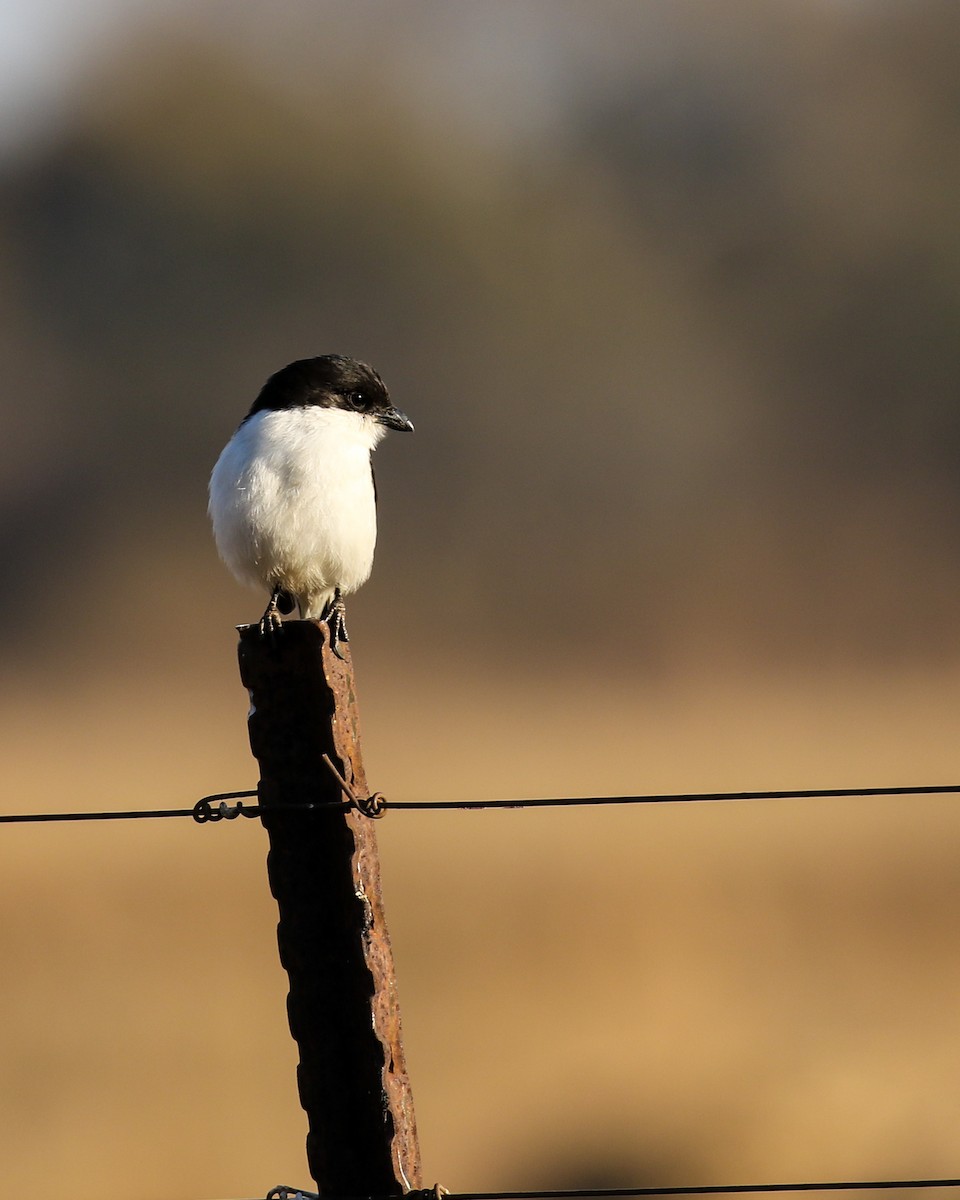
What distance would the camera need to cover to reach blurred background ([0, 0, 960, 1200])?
10.1m

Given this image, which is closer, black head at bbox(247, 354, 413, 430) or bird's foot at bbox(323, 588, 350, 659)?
bird's foot at bbox(323, 588, 350, 659)

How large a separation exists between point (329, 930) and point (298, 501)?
1996mm

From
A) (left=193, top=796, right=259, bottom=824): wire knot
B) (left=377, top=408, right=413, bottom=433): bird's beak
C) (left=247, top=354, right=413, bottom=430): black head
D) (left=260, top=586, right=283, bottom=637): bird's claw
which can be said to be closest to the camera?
(left=193, top=796, right=259, bottom=824): wire knot

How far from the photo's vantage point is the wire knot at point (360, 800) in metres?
3.15

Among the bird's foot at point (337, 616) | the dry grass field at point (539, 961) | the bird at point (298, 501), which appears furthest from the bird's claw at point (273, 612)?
the dry grass field at point (539, 961)

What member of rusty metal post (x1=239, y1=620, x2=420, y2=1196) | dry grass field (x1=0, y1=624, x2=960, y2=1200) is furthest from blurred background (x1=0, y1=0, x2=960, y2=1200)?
rusty metal post (x1=239, y1=620, x2=420, y2=1196)

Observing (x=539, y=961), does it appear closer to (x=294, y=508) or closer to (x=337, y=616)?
(x=337, y=616)

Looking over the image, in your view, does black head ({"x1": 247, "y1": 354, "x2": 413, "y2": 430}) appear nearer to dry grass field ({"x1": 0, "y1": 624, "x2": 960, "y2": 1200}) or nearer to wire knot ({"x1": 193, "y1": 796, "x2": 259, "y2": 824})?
wire knot ({"x1": 193, "y1": 796, "x2": 259, "y2": 824})

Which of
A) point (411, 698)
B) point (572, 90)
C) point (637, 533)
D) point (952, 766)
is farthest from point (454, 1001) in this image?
point (572, 90)

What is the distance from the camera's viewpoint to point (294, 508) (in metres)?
4.92

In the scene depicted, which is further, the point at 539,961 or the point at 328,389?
the point at 539,961

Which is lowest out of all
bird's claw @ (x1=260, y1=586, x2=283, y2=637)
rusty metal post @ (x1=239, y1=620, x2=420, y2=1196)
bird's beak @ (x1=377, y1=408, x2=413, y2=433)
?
rusty metal post @ (x1=239, y1=620, x2=420, y2=1196)

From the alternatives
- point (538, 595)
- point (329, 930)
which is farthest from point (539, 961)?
point (538, 595)

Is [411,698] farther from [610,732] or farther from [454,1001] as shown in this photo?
[454,1001]
